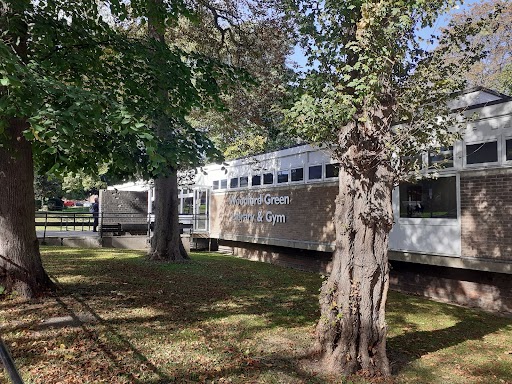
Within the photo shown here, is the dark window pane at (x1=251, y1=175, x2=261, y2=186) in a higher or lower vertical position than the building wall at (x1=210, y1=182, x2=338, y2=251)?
higher

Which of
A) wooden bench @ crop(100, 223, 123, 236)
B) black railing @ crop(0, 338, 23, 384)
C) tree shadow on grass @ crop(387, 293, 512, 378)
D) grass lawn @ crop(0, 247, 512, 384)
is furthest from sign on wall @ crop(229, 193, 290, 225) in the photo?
black railing @ crop(0, 338, 23, 384)

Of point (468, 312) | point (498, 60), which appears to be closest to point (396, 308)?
point (468, 312)

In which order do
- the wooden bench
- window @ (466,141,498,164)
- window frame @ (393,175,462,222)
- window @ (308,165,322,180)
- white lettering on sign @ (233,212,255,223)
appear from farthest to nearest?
the wooden bench
white lettering on sign @ (233,212,255,223)
window @ (308,165,322,180)
window frame @ (393,175,462,222)
window @ (466,141,498,164)

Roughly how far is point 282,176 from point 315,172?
196 centimetres

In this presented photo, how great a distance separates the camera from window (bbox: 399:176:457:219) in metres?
9.35

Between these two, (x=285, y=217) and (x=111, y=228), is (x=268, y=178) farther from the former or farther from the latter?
(x=111, y=228)

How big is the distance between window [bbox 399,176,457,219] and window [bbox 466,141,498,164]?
1.86 feet

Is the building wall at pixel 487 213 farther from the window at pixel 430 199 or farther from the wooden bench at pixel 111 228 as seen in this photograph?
the wooden bench at pixel 111 228

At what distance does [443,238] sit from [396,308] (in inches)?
73.3

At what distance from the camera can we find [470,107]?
8641mm

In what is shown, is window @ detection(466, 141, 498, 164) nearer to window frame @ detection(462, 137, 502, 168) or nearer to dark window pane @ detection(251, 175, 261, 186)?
window frame @ detection(462, 137, 502, 168)

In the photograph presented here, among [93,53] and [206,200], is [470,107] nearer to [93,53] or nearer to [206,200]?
[93,53]

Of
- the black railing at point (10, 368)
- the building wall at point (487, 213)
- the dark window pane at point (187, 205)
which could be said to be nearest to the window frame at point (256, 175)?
the dark window pane at point (187, 205)

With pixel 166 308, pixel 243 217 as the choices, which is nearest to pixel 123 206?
pixel 243 217
